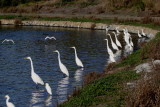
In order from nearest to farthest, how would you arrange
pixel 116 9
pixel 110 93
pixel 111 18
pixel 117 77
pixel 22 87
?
pixel 110 93, pixel 117 77, pixel 22 87, pixel 111 18, pixel 116 9

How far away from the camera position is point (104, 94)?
1408 centimetres

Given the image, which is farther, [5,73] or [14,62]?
[14,62]

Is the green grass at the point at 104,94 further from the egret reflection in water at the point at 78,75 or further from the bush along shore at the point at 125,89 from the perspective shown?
the egret reflection in water at the point at 78,75

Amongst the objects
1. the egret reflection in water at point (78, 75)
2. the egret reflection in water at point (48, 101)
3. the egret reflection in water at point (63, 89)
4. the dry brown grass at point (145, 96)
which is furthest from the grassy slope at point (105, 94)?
the egret reflection in water at point (78, 75)

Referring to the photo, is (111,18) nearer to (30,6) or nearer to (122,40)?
Answer: (122,40)

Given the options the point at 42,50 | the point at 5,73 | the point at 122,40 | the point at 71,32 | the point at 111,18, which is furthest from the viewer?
the point at 111,18

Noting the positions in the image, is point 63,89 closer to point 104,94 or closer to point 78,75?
point 78,75

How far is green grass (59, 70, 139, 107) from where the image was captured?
12977 millimetres

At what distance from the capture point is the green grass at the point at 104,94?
13.0 m

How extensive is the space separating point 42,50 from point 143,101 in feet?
73.3

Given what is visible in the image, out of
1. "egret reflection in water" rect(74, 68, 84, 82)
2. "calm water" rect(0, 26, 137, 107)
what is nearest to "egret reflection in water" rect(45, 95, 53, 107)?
"calm water" rect(0, 26, 137, 107)

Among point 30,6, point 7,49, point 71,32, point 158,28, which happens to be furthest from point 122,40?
point 30,6

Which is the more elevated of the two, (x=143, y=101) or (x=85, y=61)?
(x=143, y=101)

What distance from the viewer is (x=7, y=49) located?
33062 millimetres
